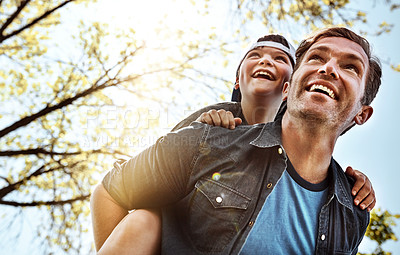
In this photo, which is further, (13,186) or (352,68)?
(13,186)

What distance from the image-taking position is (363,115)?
2.16 m

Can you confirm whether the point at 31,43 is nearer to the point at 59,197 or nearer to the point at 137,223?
the point at 59,197

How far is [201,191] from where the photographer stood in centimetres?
159

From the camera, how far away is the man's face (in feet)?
5.85

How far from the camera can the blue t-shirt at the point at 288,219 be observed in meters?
1.50

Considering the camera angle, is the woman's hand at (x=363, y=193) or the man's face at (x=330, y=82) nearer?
the man's face at (x=330, y=82)

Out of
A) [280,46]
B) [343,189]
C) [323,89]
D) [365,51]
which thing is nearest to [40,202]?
[280,46]

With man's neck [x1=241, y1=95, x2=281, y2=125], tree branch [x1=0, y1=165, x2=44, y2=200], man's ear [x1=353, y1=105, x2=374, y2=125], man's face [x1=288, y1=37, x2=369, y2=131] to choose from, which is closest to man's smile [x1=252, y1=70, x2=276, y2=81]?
man's neck [x1=241, y1=95, x2=281, y2=125]

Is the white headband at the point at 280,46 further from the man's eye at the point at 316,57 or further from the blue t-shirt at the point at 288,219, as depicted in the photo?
the blue t-shirt at the point at 288,219

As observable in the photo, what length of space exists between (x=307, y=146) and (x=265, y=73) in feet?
3.22

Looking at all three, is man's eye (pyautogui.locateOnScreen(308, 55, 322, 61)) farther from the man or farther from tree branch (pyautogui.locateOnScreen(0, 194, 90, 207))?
tree branch (pyautogui.locateOnScreen(0, 194, 90, 207))

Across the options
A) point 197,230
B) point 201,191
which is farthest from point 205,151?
point 197,230

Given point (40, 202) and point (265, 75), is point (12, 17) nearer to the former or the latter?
point (40, 202)

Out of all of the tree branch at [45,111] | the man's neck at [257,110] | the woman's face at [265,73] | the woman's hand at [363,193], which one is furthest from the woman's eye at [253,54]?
the tree branch at [45,111]
